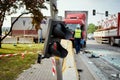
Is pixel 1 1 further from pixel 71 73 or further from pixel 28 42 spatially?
pixel 28 42

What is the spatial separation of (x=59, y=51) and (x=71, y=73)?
5650mm

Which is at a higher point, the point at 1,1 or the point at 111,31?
the point at 1,1

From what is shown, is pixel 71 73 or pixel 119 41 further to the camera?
pixel 119 41

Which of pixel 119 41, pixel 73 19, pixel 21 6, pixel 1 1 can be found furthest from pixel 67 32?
pixel 119 41

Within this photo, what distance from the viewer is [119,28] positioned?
37.1 metres

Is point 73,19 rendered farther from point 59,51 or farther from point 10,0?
point 59,51

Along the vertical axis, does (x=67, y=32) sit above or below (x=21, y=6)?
below

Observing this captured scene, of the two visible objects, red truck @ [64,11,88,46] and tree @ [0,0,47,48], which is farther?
red truck @ [64,11,88,46]

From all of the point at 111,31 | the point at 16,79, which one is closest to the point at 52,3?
the point at 16,79

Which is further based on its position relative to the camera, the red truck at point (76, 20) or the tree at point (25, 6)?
the red truck at point (76, 20)

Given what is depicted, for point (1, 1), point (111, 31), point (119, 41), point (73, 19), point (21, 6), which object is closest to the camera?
point (1, 1)

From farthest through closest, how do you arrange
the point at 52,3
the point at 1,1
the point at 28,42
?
the point at 28,42, the point at 1,1, the point at 52,3

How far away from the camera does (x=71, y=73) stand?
10.3m

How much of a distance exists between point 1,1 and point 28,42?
21.6m
